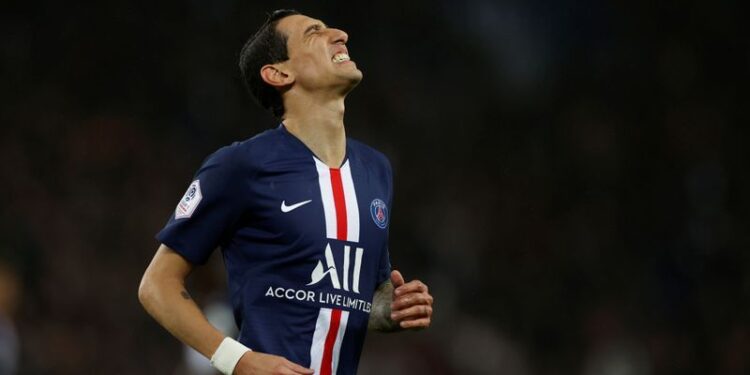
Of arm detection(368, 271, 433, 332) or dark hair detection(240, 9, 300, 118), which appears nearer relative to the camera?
arm detection(368, 271, 433, 332)

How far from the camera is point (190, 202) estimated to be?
360cm

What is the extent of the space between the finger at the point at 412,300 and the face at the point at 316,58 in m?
0.76

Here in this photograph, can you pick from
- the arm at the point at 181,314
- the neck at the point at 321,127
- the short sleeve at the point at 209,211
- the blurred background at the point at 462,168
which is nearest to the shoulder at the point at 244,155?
the short sleeve at the point at 209,211

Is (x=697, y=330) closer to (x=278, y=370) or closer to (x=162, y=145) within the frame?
(x=162, y=145)

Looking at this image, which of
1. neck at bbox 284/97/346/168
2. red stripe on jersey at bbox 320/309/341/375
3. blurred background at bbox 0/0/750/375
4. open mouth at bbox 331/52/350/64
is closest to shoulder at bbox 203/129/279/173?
neck at bbox 284/97/346/168

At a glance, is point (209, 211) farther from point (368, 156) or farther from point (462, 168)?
point (462, 168)

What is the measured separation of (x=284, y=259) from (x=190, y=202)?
34cm

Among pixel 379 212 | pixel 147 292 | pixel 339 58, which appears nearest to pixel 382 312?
pixel 379 212

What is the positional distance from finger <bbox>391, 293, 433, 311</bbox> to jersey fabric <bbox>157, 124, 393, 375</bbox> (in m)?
0.16

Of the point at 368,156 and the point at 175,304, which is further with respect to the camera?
the point at 368,156

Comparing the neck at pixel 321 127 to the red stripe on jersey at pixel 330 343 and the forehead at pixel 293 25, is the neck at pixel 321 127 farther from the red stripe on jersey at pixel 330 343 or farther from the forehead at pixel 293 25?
the red stripe on jersey at pixel 330 343

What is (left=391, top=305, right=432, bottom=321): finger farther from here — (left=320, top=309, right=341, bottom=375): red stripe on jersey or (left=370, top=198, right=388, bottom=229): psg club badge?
(left=370, top=198, right=388, bottom=229): psg club badge

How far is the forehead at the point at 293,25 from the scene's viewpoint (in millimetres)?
4043

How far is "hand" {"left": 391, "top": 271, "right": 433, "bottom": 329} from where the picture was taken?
3.54m
